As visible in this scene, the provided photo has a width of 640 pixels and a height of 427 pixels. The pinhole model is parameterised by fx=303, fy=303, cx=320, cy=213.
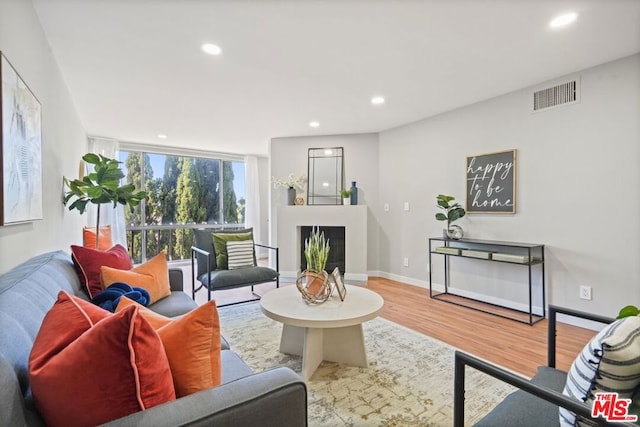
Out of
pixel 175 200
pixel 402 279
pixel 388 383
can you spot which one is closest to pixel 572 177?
pixel 402 279

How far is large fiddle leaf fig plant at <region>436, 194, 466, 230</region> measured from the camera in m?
3.53

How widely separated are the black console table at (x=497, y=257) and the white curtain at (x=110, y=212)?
4995 millimetres

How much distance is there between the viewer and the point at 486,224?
3500 millimetres

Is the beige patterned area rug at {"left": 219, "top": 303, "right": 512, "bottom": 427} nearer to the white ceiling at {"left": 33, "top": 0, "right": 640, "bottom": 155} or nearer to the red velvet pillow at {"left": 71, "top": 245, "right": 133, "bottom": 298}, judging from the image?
the red velvet pillow at {"left": 71, "top": 245, "right": 133, "bottom": 298}

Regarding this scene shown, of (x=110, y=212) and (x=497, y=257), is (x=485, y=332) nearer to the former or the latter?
(x=497, y=257)

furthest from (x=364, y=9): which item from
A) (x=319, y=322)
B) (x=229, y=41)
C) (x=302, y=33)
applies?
(x=319, y=322)

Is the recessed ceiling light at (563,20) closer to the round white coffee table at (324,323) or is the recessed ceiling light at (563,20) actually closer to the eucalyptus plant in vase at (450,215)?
the eucalyptus plant in vase at (450,215)

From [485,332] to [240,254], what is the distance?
254 centimetres

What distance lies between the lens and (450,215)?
3580mm

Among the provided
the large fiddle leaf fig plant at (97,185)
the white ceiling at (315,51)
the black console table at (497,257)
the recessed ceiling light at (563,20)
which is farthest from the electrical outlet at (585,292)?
the large fiddle leaf fig plant at (97,185)

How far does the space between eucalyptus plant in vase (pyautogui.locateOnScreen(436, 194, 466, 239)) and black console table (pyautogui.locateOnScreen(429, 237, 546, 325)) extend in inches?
3.9

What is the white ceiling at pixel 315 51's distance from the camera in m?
1.88

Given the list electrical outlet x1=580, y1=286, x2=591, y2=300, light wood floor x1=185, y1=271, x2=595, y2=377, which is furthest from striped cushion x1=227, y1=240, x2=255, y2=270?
electrical outlet x1=580, y1=286, x2=591, y2=300

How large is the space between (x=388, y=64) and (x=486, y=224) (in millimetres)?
2141
